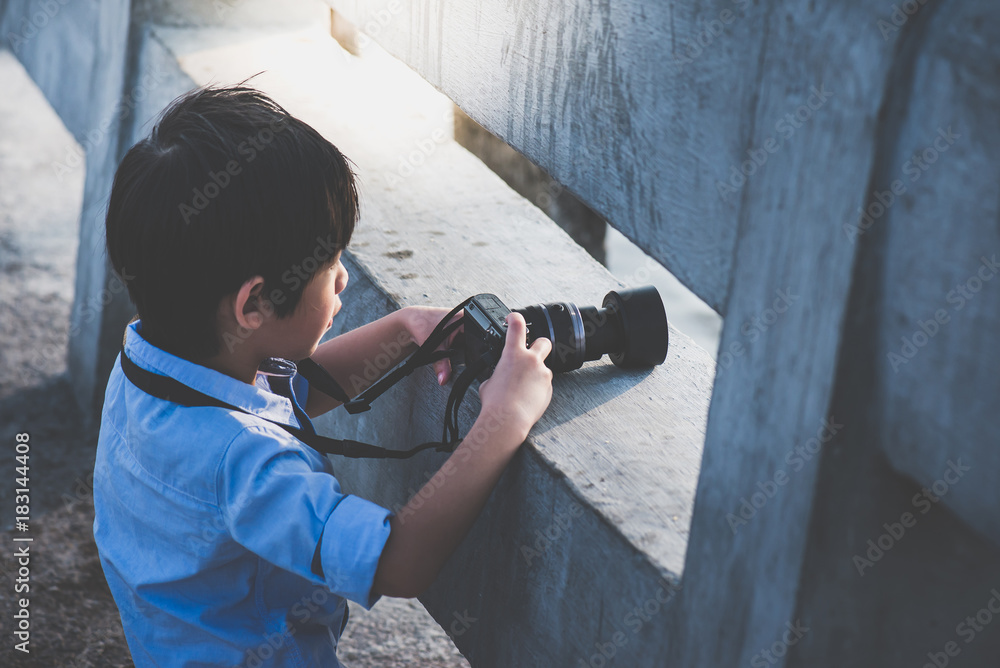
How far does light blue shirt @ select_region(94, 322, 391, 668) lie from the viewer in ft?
4.28

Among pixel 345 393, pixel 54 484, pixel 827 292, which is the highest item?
pixel 827 292

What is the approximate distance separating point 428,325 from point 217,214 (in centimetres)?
44

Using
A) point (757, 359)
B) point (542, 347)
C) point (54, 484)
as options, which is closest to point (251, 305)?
point (542, 347)

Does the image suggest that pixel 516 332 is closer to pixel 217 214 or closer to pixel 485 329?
pixel 485 329

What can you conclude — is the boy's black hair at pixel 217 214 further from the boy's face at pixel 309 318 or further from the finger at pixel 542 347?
the finger at pixel 542 347

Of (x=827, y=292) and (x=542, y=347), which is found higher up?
(x=827, y=292)

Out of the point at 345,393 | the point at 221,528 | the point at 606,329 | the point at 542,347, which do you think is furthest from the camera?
the point at 345,393

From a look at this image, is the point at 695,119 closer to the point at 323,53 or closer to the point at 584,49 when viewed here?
the point at 584,49

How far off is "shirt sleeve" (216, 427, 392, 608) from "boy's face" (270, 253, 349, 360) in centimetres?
19

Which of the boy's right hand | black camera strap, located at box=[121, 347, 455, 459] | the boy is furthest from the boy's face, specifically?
the boy's right hand

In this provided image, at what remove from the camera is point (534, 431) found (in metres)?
1.50

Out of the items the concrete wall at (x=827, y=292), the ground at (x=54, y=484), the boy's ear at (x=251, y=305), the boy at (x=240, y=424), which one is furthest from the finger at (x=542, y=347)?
the ground at (x=54, y=484)

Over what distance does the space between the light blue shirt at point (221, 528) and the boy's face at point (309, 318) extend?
9cm

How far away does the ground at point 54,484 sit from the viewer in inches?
100
